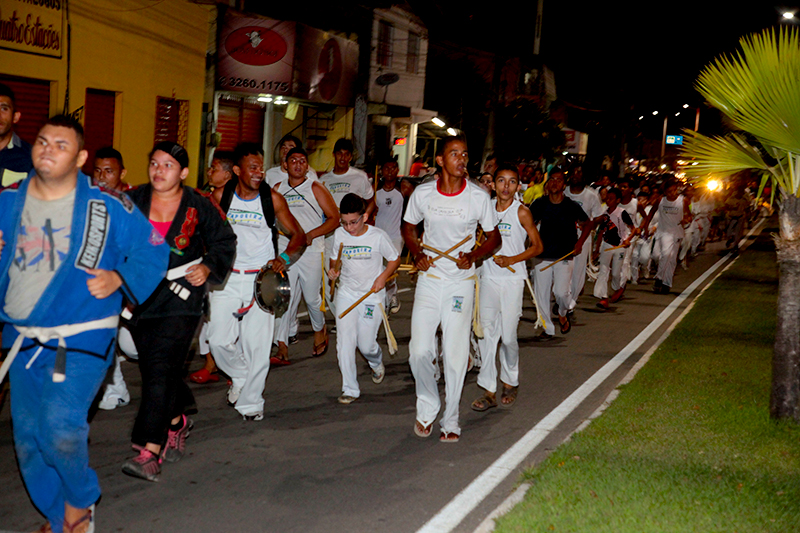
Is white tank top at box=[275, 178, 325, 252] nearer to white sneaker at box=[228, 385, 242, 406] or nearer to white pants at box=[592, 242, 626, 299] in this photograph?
white sneaker at box=[228, 385, 242, 406]

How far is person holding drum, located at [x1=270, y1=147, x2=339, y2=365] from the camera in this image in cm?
878

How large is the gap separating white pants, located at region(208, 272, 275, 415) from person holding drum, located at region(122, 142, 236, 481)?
129cm

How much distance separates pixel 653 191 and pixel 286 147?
11390 mm

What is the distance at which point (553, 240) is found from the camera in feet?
35.3

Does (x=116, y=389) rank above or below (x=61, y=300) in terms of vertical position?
below

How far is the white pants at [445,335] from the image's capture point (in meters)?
6.59

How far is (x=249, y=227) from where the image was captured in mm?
7047

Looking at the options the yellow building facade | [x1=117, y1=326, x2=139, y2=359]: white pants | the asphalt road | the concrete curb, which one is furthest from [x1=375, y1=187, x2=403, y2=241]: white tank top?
[x1=117, y1=326, x2=139, y2=359]: white pants

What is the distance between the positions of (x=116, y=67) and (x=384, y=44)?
15777 mm

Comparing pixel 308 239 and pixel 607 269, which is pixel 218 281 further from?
pixel 607 269

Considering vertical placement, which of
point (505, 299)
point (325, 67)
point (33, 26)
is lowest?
point (505, 299)

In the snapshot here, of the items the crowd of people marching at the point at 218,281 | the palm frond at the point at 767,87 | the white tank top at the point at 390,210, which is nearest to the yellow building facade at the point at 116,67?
the white tank top at the point at 390,210

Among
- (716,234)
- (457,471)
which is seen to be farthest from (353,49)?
(457,471)

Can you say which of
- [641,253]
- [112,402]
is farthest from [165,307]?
[641,253]
